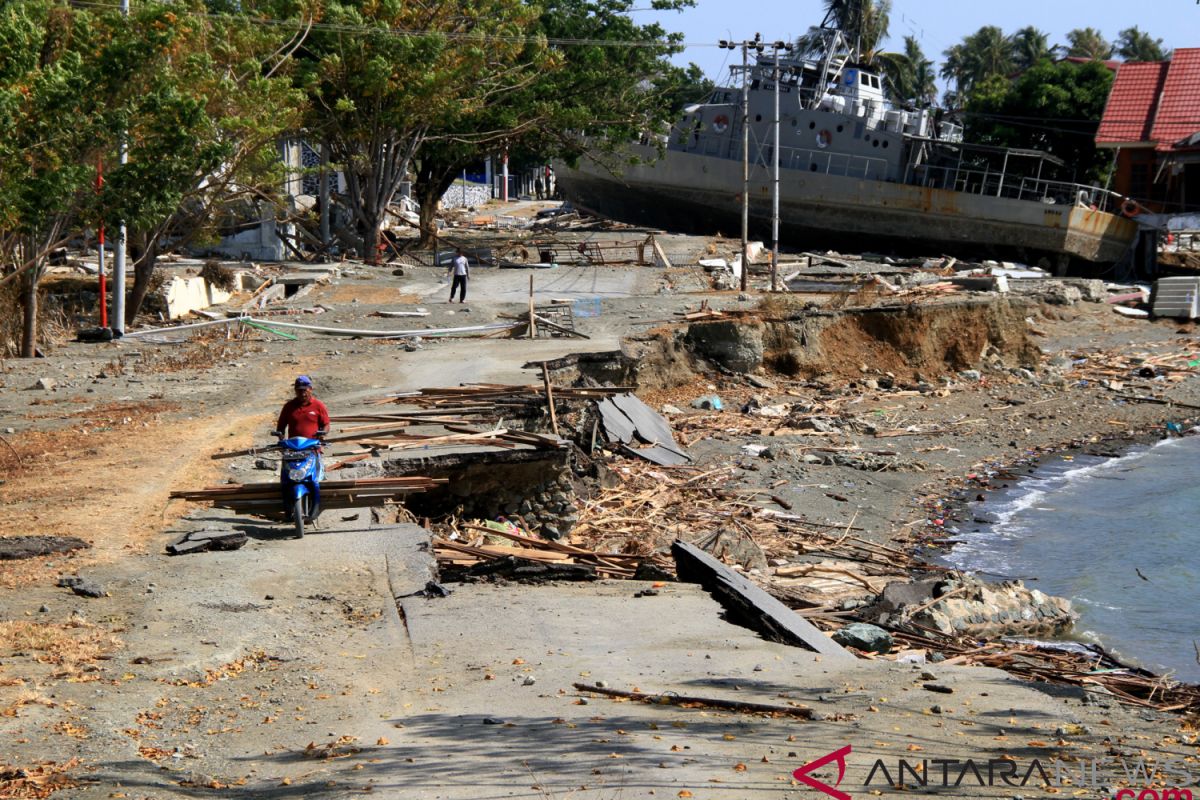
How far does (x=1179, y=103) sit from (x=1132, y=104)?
168 centimetres

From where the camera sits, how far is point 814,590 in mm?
13336

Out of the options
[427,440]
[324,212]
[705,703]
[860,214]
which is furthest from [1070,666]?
[860,214]

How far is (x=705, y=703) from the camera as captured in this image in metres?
7.50

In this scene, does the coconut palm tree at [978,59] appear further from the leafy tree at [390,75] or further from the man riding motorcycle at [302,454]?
the man riding motorcycle at [302,454]

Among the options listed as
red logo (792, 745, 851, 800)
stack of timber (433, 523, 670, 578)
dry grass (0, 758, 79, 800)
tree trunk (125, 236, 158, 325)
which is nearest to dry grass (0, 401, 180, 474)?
stack of timber (433, 523, 670, 578)

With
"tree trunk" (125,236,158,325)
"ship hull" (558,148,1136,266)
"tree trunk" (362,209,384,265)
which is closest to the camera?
"tree trunk" (125,236,158,325)

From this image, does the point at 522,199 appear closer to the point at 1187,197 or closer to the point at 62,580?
the point at 1187,197

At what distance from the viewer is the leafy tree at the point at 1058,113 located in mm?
52281

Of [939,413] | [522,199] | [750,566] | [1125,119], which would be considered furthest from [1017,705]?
[522,199]

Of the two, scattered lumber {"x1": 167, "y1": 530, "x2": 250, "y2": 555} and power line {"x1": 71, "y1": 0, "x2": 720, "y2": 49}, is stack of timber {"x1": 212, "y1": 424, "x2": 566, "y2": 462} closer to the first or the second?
scattered lumber {"x1": 167, "y1": 530, "x2": 250, "y2": 555}

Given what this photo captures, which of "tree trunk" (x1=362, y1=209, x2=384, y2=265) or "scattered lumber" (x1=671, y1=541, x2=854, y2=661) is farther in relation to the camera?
"tree trunk" (x1=362, y1=209, x2=384, y2=265)

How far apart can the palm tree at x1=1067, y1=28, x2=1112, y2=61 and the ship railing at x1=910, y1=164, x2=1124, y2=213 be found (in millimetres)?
36224

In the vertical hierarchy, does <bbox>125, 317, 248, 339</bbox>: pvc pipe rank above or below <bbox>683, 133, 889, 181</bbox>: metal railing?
below

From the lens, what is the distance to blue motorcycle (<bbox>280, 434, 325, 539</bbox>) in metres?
10.9
